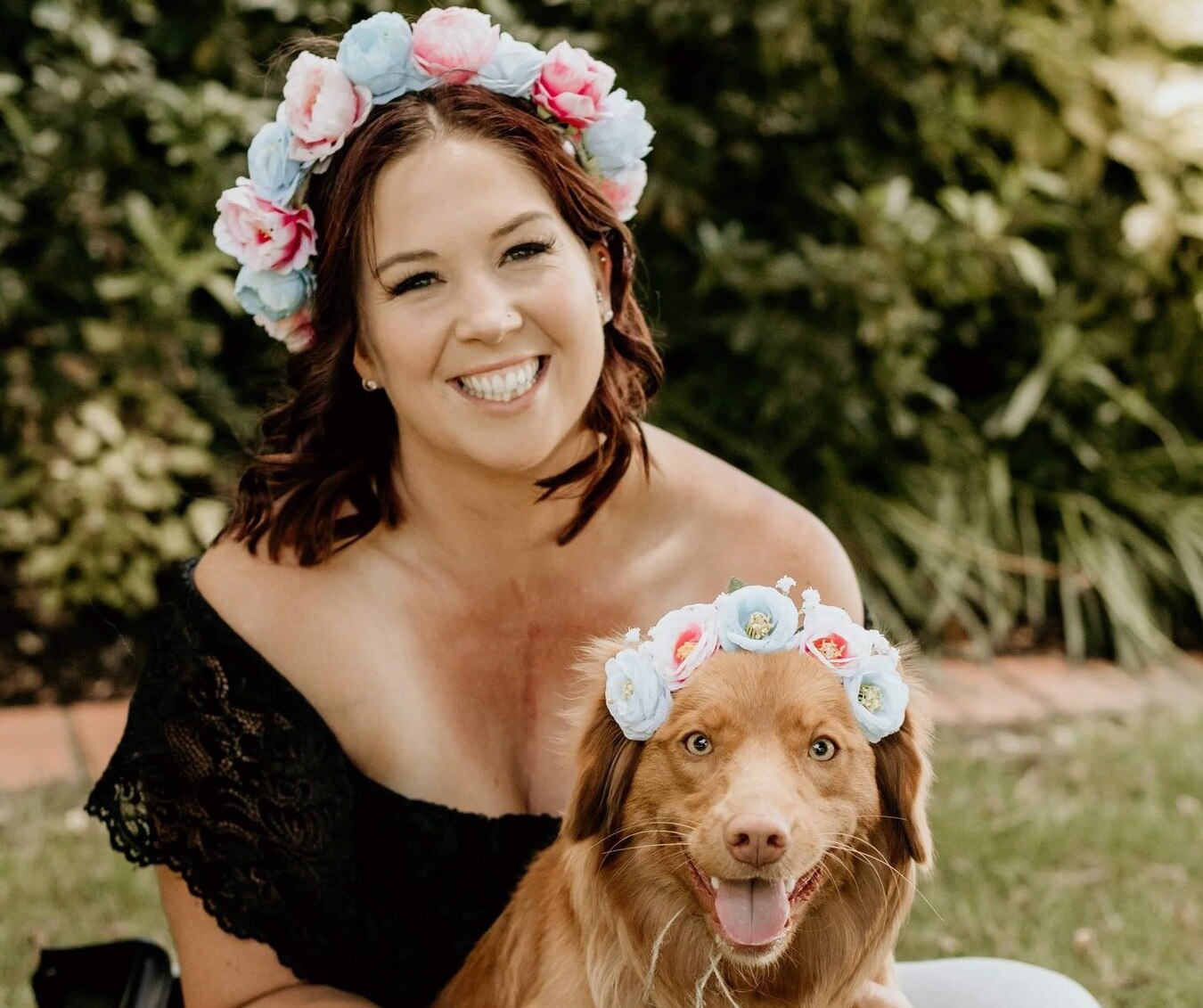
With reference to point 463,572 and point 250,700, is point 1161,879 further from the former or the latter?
point 250,700

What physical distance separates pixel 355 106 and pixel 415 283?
341mm

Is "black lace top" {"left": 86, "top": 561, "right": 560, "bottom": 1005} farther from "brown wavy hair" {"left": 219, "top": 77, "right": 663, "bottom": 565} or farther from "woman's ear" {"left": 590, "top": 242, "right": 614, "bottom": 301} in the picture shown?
"woman's ear" {"left": 590, "top": 242, "right": 614, "bottom": 301}

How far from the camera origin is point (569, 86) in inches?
118

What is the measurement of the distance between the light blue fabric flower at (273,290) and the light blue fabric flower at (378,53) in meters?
0.36

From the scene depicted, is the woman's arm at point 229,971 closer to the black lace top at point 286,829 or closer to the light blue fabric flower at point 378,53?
the black lace top at point 286,829

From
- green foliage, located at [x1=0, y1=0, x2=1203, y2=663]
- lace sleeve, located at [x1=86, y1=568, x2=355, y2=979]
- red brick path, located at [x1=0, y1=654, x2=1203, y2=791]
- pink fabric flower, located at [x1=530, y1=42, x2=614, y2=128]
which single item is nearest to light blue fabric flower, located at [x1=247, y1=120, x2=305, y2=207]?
pink fabric flower, located at [x1=530, y1=42, x2=614, y2=128]

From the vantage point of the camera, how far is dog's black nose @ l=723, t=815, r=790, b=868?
2045 mm

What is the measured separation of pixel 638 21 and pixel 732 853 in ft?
15.0

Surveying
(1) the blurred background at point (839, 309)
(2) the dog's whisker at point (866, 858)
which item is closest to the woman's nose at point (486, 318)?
(2) the dog's whisker at point (866, 858)

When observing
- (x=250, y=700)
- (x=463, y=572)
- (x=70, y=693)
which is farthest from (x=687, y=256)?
(x=250, y=700)

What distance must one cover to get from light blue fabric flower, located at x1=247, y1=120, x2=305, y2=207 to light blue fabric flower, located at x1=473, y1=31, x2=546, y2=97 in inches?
14.5

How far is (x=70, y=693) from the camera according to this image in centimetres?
573

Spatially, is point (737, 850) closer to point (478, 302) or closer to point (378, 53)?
point (478, 302)

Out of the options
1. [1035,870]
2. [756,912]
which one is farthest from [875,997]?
[1035,870]
